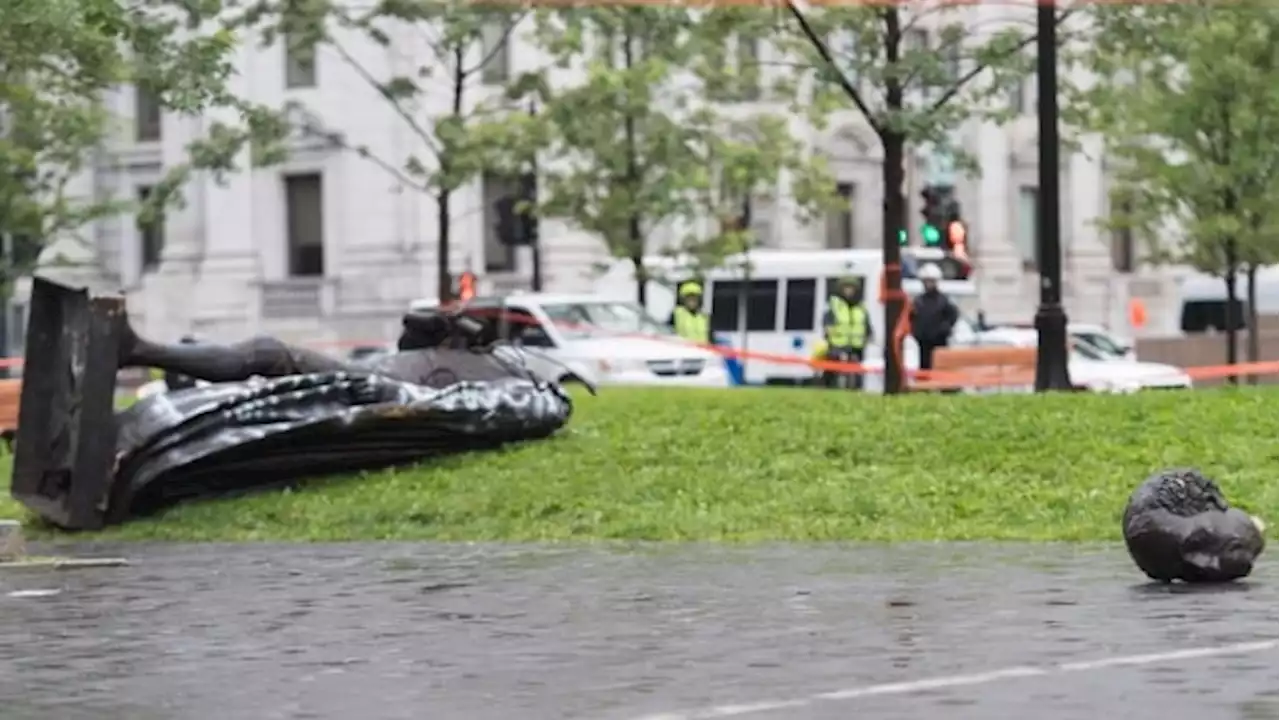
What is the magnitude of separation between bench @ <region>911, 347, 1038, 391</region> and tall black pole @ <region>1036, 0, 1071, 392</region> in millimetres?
7679

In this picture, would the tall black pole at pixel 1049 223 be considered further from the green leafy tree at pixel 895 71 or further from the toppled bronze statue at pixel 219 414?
the toppled bronze statue at pixel 219 414

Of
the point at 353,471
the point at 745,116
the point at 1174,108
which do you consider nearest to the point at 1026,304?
the point at 745,116

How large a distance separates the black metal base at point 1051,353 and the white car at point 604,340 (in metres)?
13.4

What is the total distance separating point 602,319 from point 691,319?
1669 millimetres

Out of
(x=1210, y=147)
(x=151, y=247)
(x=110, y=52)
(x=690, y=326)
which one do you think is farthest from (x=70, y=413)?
(x=151, y=247)

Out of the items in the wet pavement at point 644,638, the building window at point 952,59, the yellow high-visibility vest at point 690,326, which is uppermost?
the building window at point 952,59

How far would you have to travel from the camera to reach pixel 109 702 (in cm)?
823

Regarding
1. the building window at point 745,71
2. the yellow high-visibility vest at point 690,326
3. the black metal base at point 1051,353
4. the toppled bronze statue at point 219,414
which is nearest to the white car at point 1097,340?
the building window at point 745,71

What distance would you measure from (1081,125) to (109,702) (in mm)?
26516

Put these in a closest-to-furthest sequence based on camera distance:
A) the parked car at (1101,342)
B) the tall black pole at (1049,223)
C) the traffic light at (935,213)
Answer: the tall black pole at (1049,223) → the traffic light at (935,213) → the parked car at (1101,342)

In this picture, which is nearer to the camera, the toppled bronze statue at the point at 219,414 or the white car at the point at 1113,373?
the toppled bronze statue at the point at 219,414

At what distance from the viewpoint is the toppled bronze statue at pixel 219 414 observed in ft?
53.9

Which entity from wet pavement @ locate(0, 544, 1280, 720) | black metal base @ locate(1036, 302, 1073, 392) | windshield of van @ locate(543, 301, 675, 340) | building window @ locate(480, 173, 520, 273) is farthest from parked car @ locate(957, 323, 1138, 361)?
wet pavement @ locate(0, 544, 1280, 720)

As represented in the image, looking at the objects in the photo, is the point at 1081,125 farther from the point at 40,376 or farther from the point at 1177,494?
the point at 1177,494
